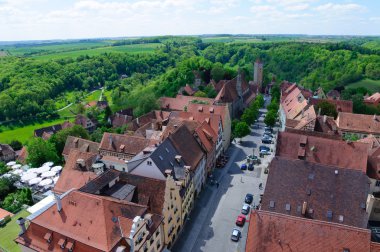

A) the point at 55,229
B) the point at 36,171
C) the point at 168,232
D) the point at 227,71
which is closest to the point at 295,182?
the point at 168,232

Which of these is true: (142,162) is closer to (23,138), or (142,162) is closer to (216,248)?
(216,248)

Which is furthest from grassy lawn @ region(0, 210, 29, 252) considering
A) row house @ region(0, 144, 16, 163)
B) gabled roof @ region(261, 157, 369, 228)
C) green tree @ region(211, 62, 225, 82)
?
green tree @ region(211, 62, 225, 82)

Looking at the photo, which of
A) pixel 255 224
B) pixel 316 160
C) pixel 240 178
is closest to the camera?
pixel 255 224

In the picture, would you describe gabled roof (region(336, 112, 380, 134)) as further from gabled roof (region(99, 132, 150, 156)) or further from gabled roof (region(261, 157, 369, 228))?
gabled roof (region(99, 132, 150, 156))

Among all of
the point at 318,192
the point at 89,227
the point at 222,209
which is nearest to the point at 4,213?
the point at 89,227

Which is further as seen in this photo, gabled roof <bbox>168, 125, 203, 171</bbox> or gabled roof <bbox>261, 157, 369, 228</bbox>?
gabled roof <bbox>168, 125, 203, 171</bbox>

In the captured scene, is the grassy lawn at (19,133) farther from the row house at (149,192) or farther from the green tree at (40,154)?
the row house at (149,192)

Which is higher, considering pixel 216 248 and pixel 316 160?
pixel 316 160
